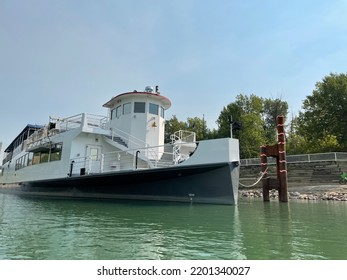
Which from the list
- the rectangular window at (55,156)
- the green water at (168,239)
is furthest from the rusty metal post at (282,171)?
the rectangular window at (55,156)

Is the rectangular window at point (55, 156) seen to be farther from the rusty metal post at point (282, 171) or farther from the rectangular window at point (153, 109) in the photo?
the rusty metal post at point (282, 171)

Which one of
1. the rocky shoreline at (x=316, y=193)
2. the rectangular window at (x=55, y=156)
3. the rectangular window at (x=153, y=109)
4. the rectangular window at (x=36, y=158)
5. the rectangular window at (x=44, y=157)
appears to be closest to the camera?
the rectangular window at (x=153, y=109)

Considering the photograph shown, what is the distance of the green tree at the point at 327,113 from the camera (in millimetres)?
31016

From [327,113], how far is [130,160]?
27.4m

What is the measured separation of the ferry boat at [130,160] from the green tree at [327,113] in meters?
22.1

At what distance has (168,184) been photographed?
37.3ft

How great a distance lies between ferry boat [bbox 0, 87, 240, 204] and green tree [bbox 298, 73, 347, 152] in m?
22.1

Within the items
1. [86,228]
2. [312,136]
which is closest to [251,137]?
[312,136]

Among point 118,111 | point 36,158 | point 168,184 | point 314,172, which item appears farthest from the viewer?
point 314,172

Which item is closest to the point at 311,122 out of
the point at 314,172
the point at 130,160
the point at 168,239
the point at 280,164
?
the point at 314,172

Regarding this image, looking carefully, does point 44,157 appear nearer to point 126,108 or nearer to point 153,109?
point 126,108

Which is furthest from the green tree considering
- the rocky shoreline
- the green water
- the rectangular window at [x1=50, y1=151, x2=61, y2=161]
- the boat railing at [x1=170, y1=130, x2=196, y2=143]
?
the green water

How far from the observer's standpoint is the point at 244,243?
4672 millimetres

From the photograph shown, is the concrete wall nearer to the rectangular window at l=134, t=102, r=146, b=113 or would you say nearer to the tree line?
the tree line
